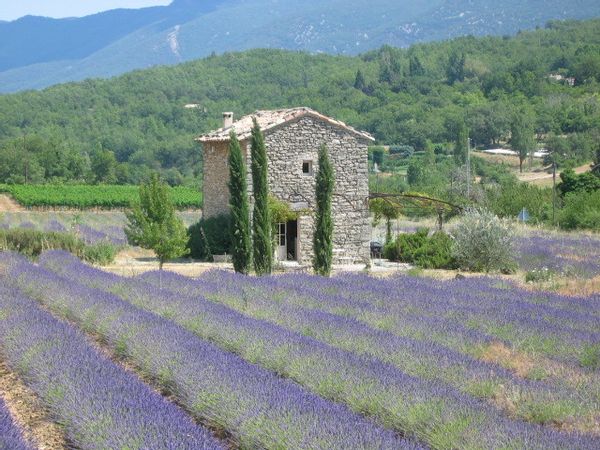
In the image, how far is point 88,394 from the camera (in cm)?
709

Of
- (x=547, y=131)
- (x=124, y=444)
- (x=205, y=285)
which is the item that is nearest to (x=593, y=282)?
(x=205, y=285)

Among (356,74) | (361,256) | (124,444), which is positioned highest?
(356,74)

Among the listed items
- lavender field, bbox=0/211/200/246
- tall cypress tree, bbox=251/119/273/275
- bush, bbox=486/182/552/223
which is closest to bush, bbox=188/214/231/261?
lavender field, bbox=0/211/200/246

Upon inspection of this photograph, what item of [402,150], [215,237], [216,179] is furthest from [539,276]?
[402,150]

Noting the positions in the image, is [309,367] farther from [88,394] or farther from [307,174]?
[307,174]

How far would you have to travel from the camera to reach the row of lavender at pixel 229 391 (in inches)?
238

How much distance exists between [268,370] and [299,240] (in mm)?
16473

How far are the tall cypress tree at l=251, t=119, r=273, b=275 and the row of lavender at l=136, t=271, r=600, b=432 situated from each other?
18.6 ft

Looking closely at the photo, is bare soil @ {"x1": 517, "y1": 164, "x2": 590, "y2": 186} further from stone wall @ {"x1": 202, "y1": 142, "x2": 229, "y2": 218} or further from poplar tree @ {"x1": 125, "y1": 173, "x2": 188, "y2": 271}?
poplar tree @ {"x1": 125, "y1": 173, "x2": 188, "y2": 271}

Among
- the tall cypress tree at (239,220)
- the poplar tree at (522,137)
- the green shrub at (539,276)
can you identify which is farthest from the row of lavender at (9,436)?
the poplar tree at (522,137)

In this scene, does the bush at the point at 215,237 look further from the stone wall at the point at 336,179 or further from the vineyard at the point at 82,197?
the vineyard at the point at 82,197

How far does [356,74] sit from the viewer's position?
101375mm

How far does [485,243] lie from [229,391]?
1680 cm

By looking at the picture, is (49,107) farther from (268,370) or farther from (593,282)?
(268,370)
